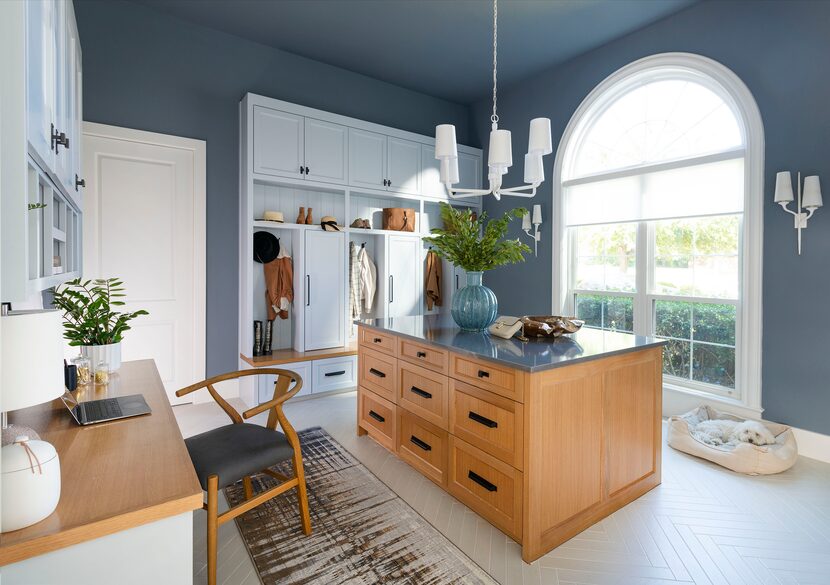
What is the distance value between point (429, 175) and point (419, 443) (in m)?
3.31

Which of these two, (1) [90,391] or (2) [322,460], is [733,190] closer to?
(2) [322,460]

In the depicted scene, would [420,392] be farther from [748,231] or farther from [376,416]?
[748,231]

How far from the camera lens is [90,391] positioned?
185 cm

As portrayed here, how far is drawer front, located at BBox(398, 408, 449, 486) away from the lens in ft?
7.96

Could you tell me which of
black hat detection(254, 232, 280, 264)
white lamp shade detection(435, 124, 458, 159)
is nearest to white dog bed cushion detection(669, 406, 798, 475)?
white lamp shade detection(435, 124, 458, 159)

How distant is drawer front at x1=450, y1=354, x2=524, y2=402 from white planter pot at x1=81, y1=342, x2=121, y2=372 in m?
1.63

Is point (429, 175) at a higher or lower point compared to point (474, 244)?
higher

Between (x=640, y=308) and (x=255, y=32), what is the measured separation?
4.35 m

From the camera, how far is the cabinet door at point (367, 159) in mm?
4438

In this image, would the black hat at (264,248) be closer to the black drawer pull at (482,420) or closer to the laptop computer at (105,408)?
the laptop computer at (105,408)

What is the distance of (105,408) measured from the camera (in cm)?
162

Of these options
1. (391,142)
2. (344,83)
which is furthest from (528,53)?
(344,83)

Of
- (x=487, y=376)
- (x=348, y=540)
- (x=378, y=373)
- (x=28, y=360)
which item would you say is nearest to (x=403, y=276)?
(x=378, y=373)

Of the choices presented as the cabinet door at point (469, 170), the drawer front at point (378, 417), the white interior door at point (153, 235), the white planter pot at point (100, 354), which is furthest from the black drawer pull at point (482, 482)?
the cabinet door at point (469, 170)
